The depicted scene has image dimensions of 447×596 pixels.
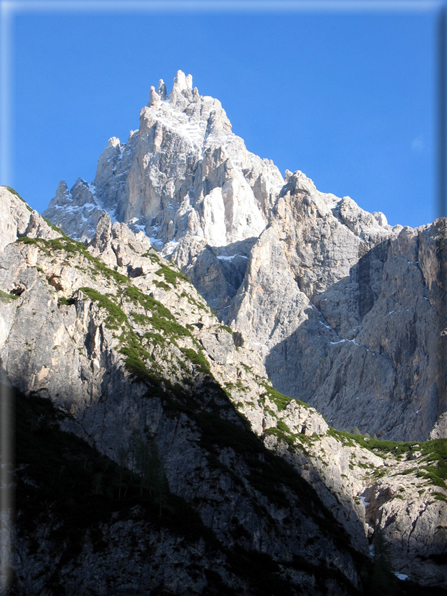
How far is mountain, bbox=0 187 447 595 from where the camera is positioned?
3514 inches

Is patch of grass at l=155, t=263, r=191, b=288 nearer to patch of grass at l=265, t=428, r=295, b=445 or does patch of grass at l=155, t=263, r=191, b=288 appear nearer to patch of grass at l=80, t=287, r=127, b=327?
patch of grass at l=80, t=287, r=127, b=327

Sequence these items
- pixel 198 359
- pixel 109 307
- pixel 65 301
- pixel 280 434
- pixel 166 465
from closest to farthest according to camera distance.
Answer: pixel 166 465 < pixel 65 301 < pixel 109 307 < pixel 280 434 < pixel 198 359

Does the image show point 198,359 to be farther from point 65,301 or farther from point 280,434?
point 65,301

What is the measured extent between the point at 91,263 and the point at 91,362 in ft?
119

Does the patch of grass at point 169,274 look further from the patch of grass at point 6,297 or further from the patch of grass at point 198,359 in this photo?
the patch of grass at point 6,297

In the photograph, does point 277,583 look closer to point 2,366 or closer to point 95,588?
point 95,588

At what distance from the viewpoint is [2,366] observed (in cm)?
11612

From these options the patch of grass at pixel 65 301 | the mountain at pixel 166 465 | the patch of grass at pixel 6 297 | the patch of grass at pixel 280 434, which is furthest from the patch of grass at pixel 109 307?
the patch of grass at pixel 280 434

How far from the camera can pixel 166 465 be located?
116000 millimetres

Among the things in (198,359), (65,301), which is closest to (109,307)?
(65,301)

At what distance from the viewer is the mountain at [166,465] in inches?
3514

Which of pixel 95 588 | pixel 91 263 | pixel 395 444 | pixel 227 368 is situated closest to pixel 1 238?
pixel 91 263

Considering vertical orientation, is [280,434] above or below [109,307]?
below

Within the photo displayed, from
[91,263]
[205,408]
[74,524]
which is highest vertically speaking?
[91,263]
